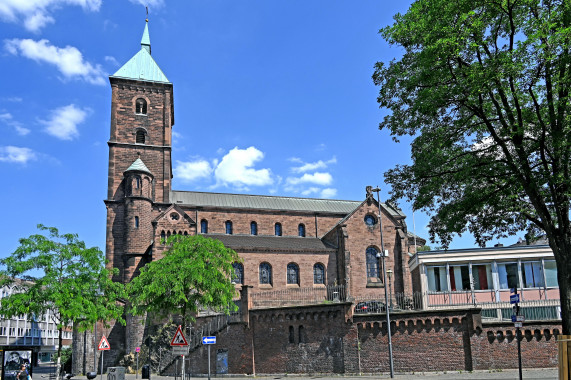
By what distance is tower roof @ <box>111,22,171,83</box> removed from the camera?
2056 inches

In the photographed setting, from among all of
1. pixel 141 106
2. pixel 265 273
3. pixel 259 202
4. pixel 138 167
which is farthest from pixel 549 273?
pixel 141 106

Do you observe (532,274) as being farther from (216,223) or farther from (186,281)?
(216,223)

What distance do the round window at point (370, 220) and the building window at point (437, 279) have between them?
14650 mm

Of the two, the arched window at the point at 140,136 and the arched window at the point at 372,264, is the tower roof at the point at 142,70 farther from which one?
the arched window at the point at 372,264

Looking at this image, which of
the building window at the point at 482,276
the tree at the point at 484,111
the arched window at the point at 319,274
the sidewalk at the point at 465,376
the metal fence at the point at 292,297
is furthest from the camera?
the arched window at the point at 319,274

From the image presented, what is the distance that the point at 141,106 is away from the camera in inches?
2036

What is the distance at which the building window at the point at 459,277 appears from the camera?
105ft

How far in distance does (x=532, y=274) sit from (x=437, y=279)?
5648 millimetres

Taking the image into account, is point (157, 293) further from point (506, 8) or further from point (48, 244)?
point (506, 8)

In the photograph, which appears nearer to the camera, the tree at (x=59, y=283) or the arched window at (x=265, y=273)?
the tree at (x=59, y=283)

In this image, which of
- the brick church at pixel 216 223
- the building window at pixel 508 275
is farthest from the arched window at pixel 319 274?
the building window at pixel 508 275

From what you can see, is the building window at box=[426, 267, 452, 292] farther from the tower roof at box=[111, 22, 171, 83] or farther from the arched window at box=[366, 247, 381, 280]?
the tower roof at box=[111, 22, 171, 83]

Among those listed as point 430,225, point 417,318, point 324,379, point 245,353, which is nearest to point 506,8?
point 430,225

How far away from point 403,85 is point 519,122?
152 inches
